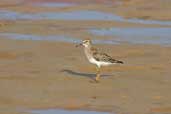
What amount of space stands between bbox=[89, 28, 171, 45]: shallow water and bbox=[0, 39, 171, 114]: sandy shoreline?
822 mm

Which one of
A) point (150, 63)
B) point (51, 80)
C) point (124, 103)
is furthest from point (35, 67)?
point (124, 103)

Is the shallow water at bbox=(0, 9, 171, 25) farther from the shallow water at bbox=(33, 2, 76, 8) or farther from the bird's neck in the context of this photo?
the bird's neck

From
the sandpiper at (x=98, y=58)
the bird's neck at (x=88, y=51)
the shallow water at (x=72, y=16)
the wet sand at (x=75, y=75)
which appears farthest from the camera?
the shallow water at (x=72, y=16)

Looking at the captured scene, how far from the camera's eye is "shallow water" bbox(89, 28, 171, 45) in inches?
866

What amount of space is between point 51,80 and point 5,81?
952 millimetres

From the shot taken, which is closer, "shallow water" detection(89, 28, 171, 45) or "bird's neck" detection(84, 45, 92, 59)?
"bird's neck" detection(84, 45, 92, 59)

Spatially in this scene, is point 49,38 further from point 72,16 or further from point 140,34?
point 72,16

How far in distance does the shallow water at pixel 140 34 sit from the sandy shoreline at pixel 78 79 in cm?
82

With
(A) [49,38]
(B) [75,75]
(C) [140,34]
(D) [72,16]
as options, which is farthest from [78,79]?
(D) [72,16]

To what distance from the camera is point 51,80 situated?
54.6 feet

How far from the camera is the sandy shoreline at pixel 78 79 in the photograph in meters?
14.5

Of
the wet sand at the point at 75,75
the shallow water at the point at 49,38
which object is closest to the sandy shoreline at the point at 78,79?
the wet sand at the point at 75,75

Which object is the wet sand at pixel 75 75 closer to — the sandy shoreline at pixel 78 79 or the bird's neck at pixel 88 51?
the sandy shoreline at pixel 78 79

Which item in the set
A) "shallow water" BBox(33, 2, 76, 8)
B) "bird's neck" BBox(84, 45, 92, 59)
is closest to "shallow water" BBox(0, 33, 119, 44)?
"bird's neck" BBox(84, 45, 92, 59)
